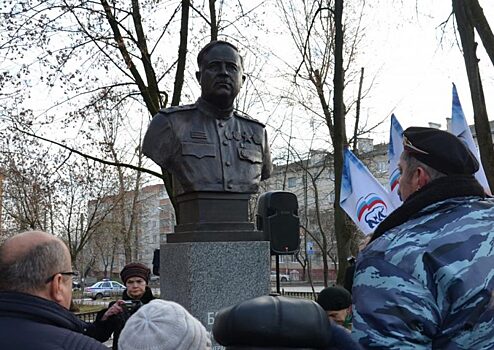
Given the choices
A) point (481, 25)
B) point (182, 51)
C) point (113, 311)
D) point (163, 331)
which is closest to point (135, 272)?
point (113, 311)

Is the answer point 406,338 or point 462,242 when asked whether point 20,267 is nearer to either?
point 406,338

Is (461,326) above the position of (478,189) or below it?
below

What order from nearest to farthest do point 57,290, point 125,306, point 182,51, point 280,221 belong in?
1. point 57,290
2. point 125,306
3. point 280,221
4. point 182,51

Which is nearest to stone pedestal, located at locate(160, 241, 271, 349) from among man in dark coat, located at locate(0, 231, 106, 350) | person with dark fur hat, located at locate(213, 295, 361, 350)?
man in dark coat, located at locate(0, 231, 106, 350)

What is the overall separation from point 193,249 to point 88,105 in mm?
9008

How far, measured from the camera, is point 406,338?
153 centimetres

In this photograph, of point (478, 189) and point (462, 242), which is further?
point (478, 189)

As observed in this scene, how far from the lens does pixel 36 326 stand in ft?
6.05

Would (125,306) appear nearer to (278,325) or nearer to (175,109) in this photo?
(175,109)

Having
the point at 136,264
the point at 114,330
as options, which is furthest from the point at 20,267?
the point at 136,264

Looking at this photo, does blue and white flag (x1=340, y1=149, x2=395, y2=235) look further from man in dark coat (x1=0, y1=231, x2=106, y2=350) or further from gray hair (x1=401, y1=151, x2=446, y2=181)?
man in dark coat (x1=0, y1=231, x2=106, y2=350)

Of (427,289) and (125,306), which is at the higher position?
(427,289)

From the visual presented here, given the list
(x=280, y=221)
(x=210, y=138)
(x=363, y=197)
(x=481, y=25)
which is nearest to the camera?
(x=210, y=138)

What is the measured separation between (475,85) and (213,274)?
4.87 m
